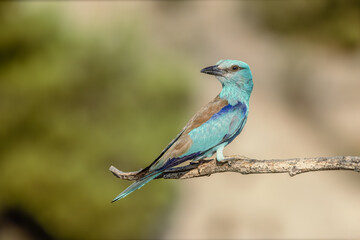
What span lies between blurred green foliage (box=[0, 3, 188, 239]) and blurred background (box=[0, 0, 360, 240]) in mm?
29

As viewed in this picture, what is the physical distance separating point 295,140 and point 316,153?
3.87 ft

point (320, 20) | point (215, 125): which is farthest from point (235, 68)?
point (320, 20)

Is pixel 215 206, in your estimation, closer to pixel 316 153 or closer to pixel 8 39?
pixel 316 153

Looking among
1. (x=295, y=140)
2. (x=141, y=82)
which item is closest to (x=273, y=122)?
(x=295, y=140)

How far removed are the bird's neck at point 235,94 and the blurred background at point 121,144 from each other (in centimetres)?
1134

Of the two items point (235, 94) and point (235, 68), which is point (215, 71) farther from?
point (235, 94)

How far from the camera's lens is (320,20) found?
1121 inches

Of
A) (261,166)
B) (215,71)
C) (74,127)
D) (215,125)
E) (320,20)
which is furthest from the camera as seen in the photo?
(320,20)

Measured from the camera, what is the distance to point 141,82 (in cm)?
1820

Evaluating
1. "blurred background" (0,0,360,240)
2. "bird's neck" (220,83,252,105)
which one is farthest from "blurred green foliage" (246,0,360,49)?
"bird's neck" (220,83,252,105)

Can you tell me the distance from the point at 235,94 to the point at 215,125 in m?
0.44

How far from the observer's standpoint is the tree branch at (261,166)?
4.33m

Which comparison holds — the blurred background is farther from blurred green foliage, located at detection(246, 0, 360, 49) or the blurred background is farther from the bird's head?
the bird's head

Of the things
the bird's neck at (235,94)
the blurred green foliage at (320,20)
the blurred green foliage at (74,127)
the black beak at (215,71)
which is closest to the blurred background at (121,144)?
the blurred green foliage at (74,127)
